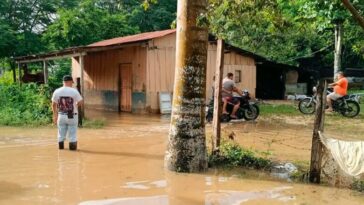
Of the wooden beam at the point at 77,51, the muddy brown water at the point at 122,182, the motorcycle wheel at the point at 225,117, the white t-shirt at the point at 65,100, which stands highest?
the wooden beam at the point at 77,51

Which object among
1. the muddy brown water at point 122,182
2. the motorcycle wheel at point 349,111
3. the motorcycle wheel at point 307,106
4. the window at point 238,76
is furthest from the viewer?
the window at point 238,76

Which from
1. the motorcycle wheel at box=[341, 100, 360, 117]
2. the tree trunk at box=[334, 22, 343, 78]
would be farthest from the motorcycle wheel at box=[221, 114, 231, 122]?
the tree trunk at box=[334, 22, 343, 78]

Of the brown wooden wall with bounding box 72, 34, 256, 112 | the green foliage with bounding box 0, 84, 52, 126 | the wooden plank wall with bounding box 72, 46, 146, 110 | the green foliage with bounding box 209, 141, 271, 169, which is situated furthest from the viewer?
the wooden plank wall with bounding box 72, 46, 146, 110

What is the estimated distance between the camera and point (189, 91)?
288 inches

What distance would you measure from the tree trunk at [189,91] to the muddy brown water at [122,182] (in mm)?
344

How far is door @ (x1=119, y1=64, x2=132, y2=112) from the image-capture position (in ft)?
63.1

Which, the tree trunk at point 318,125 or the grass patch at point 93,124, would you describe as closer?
the tree trunk at point 318,125

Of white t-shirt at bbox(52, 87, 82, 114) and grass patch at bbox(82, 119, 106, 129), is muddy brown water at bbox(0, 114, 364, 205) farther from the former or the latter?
grass patch at bbox(82, 119, 106, 129)

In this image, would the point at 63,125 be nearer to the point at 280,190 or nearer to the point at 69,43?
the point at 280,190

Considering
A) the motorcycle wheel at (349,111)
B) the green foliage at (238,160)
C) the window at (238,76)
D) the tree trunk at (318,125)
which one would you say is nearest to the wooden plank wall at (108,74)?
the window at (238,76)

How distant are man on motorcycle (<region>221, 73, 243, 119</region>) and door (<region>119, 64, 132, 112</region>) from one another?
639cm

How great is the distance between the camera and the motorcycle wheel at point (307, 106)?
1651 centimetres

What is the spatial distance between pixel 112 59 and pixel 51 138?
31.9 ft

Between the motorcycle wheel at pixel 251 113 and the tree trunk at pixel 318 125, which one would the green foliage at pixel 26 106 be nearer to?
the motorcycle wheel at pixel 251 113
